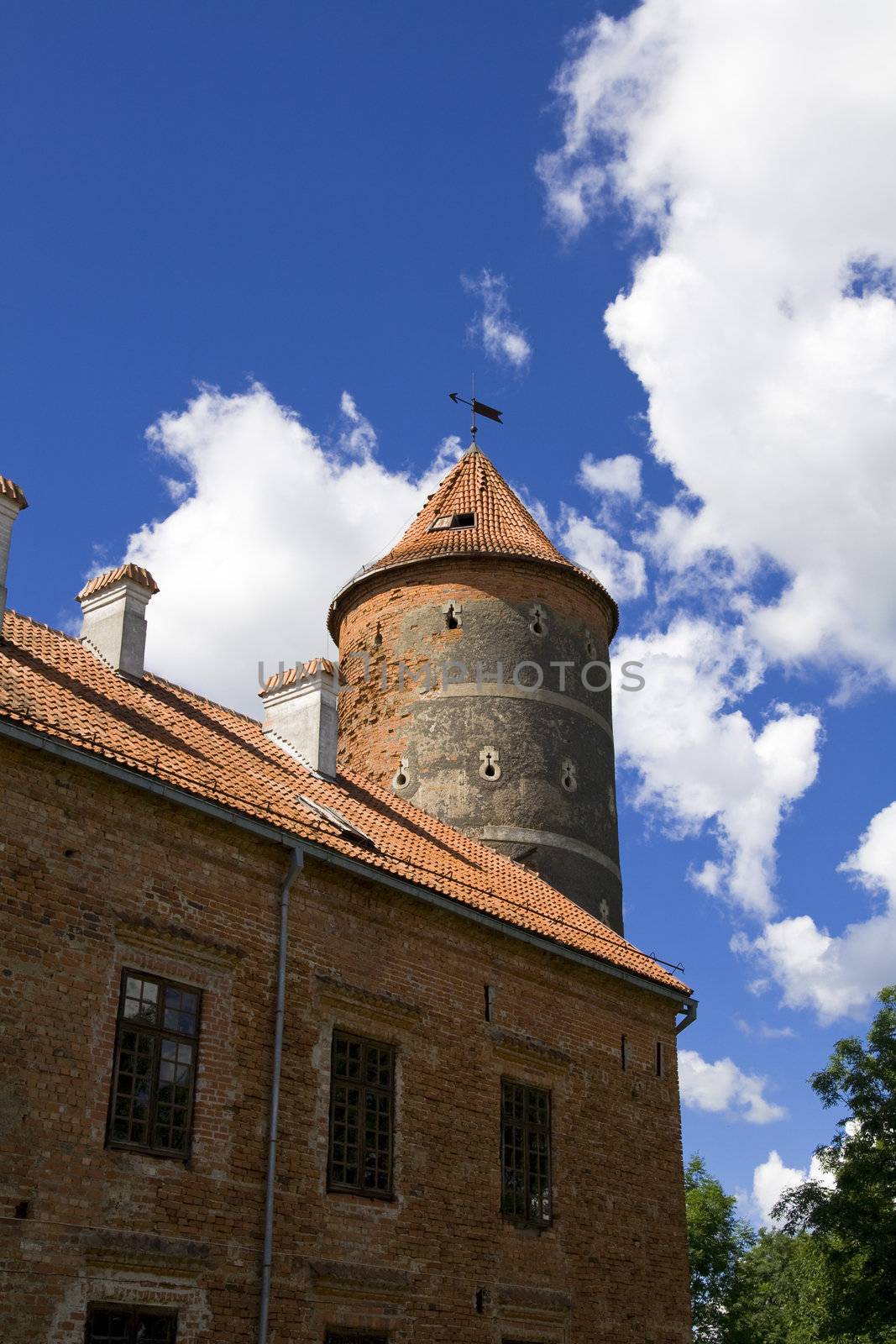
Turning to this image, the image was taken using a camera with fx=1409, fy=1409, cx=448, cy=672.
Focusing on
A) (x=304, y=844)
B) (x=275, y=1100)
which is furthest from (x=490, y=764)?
(x=275, y=1100)

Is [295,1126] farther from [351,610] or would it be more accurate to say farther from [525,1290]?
[351,610]

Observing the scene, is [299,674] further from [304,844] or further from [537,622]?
[537,622]

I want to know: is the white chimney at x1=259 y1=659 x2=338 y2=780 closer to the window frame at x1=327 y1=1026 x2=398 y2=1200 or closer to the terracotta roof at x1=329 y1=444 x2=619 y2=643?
the window frame at x1=327 y1=1026 x2=398 y2=1200

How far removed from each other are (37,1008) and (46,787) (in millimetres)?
1836

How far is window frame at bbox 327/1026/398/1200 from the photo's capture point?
1354 cm

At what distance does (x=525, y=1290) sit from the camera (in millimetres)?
15312

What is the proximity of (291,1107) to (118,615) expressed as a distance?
19.8ft

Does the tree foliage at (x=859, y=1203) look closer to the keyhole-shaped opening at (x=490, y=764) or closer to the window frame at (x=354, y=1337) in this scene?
the keyhole-shaped opening at (x=490, y=764)

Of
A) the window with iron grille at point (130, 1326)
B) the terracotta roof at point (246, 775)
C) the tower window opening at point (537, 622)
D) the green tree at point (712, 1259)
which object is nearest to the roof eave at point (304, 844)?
the terracotta roof at point (246, 775)

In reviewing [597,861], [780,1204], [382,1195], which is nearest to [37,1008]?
[382,1195]

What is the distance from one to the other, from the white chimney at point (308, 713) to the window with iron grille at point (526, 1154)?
189 inches

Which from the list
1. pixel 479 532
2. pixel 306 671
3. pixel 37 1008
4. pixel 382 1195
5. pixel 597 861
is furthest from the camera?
pixel 479 532

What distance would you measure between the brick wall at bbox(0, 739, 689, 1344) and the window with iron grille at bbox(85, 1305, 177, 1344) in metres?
0.12

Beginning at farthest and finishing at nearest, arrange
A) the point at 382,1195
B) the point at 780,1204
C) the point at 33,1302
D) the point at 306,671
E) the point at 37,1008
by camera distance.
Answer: the point at 780,1204
the point at 306,671
the point at 382,1195
the point at 37,1008
the point at 33,1302
